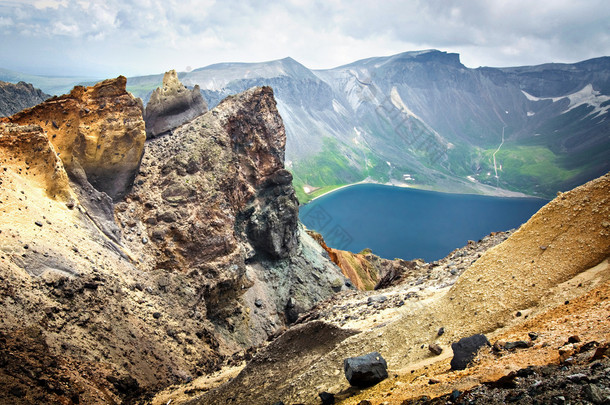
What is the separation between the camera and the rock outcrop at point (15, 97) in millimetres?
65250

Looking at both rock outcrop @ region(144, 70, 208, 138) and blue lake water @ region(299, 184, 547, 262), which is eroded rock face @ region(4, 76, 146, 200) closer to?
rock outcrop @ region(144, 70, 208, 138)

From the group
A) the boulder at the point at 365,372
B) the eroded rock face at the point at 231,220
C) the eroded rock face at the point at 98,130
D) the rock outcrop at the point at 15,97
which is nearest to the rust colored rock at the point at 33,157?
the eroded rock face at the point at 98,130

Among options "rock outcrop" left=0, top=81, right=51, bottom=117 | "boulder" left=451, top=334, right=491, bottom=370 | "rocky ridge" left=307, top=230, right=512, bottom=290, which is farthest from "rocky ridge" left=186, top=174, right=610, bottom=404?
"rock outcrop" left=0, top=81, right=51, bottom=117

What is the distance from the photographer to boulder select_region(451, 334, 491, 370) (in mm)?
10648

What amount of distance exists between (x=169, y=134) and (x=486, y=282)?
30825mm

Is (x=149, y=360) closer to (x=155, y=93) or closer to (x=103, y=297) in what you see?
(x=103, y=297)

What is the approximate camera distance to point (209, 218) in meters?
34.5

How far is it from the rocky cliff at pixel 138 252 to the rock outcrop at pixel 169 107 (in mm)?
1549

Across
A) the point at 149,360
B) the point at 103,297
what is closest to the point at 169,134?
the point at 103,297

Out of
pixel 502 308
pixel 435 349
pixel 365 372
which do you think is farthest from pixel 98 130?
pixel 502 308

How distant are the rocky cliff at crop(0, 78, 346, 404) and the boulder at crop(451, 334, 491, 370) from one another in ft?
42.8

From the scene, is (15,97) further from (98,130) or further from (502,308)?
(502,308)

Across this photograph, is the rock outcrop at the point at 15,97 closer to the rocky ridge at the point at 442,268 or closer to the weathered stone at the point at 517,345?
the rocky ridge at the point at 442,268

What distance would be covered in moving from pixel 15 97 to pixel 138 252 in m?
57.8
